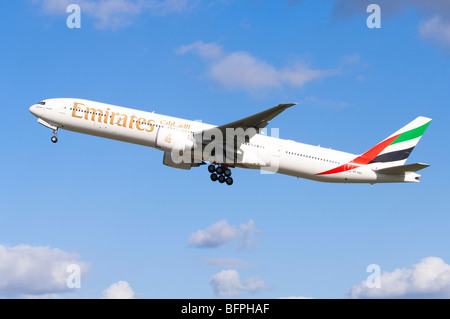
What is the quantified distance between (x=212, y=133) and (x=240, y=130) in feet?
6.28

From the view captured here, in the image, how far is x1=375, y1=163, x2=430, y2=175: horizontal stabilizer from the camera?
121 feet

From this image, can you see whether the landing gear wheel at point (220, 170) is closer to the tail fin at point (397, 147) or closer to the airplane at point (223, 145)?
the airplane at point (223, 145)

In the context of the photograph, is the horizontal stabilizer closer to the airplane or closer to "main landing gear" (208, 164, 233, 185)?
the airplane

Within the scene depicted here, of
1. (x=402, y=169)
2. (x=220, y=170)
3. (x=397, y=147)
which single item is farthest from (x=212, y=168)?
(x=397, y=147)

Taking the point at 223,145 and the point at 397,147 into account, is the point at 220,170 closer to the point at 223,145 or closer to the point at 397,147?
the point at 223,145

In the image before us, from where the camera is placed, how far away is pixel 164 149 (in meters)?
37.0

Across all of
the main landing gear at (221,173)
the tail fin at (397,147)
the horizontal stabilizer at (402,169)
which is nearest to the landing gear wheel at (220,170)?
the main landing gear at (221,173)

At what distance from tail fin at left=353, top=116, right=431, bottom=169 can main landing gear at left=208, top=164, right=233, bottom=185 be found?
902 cm

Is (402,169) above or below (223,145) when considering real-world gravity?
below

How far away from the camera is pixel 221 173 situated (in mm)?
39000

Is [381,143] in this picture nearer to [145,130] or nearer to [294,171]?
[294,171]

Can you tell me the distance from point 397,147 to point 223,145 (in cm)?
1303
